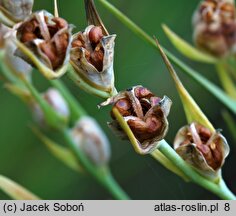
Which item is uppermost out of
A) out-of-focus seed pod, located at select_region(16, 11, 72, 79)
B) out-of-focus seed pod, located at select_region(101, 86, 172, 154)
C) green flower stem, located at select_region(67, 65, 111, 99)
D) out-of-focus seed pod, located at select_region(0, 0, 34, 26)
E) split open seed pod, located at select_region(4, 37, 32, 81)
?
out-of-focus seed pod, located at select_region(0, 0, 34, 26)

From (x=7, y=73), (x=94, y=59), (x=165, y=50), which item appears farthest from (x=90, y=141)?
(x=94, y=59)

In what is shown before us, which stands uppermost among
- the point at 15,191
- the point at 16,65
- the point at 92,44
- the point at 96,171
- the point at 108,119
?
the point at 92,44

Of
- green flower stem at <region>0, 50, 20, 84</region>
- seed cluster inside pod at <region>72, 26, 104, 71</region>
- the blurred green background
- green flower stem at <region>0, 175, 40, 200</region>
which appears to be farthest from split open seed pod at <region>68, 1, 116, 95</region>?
the blurred green background

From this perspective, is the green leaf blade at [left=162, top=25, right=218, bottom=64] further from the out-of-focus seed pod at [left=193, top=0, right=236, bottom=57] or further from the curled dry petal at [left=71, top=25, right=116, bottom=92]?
the curled dry petal at [left=71, top=25, right=116, bottom=92]

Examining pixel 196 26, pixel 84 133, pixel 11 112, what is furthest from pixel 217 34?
pixel 11 112

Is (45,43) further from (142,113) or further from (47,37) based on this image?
(142,113)

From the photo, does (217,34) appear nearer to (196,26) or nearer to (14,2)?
(196,26)
